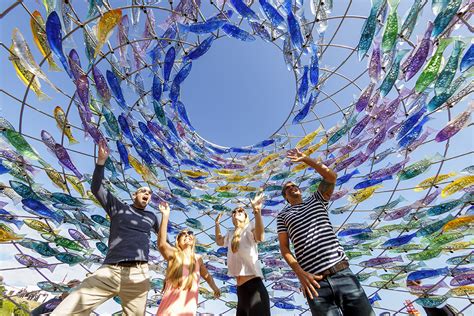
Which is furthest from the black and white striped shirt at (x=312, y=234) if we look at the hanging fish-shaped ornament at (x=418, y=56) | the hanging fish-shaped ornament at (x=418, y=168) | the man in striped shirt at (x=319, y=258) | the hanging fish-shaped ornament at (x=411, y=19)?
the hanging fish-shaped ornament at (x=418, y=168)

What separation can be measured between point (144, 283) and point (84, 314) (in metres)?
0.87

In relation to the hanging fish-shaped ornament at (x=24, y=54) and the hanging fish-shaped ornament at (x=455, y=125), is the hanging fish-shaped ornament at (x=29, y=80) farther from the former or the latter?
the hanging fish-shaped ornament at (x=455, y=125)

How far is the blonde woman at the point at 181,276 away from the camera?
3.85 metres

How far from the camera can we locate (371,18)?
4910 mm

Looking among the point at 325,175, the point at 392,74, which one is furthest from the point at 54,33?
the point at 392,74

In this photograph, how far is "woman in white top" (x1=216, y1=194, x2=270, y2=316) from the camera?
148 inches

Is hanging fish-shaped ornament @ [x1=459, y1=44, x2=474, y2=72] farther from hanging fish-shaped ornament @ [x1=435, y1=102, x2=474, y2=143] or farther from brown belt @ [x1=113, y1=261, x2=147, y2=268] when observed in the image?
brown belt @ [x1=113, y1=261, x2=147, y2=268]

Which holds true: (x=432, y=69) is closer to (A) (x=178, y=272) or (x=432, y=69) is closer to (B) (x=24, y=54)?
(A) (x=178, y=272)

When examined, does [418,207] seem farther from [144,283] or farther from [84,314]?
[84,314]

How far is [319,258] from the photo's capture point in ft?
10.8

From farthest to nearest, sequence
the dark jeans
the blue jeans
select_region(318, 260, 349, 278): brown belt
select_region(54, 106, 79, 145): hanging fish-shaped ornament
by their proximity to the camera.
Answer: select_region(54, 106, 79, 145): hanging fish-shaped ornament → the dark jeans → select_region(318, 260, 349, 278): brown belt → the blue jeans

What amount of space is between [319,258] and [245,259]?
1306 millimetres

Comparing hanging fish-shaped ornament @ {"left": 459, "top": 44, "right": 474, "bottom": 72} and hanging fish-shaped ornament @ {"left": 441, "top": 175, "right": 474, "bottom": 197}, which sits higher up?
hanging fish-shaped ornament @ {"left": 459, "top": 44, "right": 474, "bottom": 72}

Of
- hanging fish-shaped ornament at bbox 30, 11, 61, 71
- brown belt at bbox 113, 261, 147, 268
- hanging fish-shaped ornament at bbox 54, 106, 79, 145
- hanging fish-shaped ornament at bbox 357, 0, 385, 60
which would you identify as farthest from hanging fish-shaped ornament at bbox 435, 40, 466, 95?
hanging fish-shaped ornament at bbox 54, 106, 79, 145
